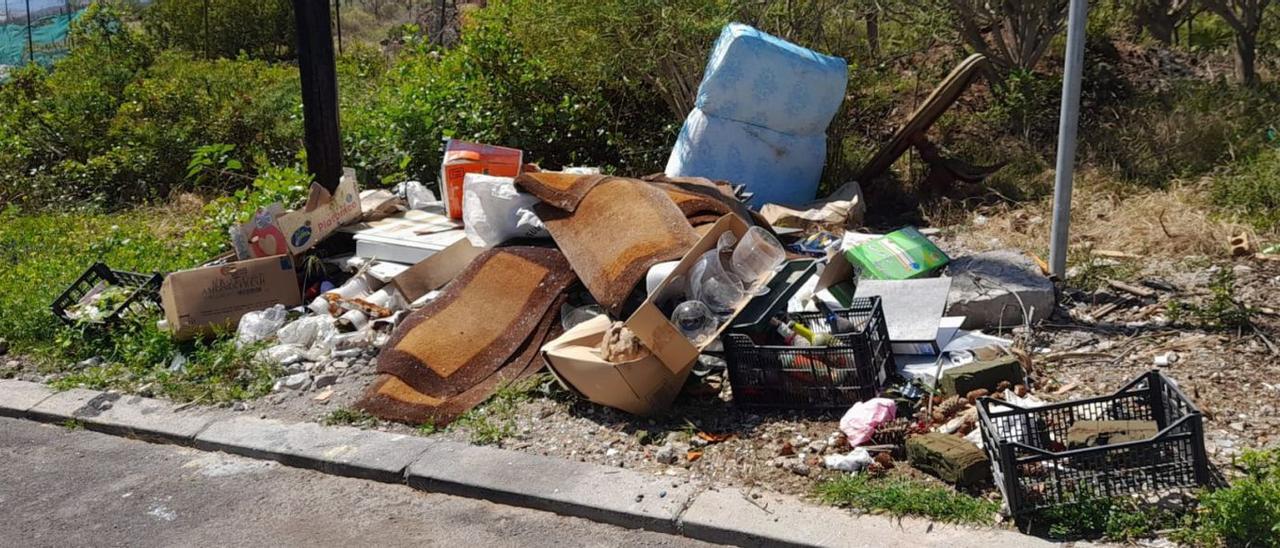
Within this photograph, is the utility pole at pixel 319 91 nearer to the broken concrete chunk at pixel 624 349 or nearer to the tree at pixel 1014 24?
the broken concrete chunk at pixel 624 349

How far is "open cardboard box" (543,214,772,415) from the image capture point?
4344 millimetres

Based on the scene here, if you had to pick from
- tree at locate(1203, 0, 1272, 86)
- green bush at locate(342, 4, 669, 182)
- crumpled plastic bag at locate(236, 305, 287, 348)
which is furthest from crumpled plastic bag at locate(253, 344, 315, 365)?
tree at locate(1203, 0, 1272, 86)

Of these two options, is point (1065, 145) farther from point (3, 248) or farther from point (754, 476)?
point (3, 248)

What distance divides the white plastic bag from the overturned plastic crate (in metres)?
2.69

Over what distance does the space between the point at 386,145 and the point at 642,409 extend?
4321 millimetres

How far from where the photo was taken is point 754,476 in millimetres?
4055

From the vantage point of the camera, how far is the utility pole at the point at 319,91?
659 centimetres

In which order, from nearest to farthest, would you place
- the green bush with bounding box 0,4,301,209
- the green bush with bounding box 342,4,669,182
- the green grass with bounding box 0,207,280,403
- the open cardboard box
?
the open cardboard box, the green grass with bounding box 0,207,280,403, the green bush with bounding box 342,4,669,182, the green bush with bounding box 0,4,301,209

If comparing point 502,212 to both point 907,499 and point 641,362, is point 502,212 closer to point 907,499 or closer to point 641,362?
point 641,362

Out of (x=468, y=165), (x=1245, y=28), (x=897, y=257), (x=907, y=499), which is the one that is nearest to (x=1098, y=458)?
(x=907, y=499)

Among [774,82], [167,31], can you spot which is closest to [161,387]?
[774,82]

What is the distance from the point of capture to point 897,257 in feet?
17.6

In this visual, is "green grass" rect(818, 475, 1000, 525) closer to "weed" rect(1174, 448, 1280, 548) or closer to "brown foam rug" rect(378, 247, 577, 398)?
"weed" rect(1174, 448, 1280, 548)

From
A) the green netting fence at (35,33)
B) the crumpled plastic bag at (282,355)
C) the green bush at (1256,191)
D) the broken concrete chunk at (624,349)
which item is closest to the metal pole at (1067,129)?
the green bush at (1256,191)
